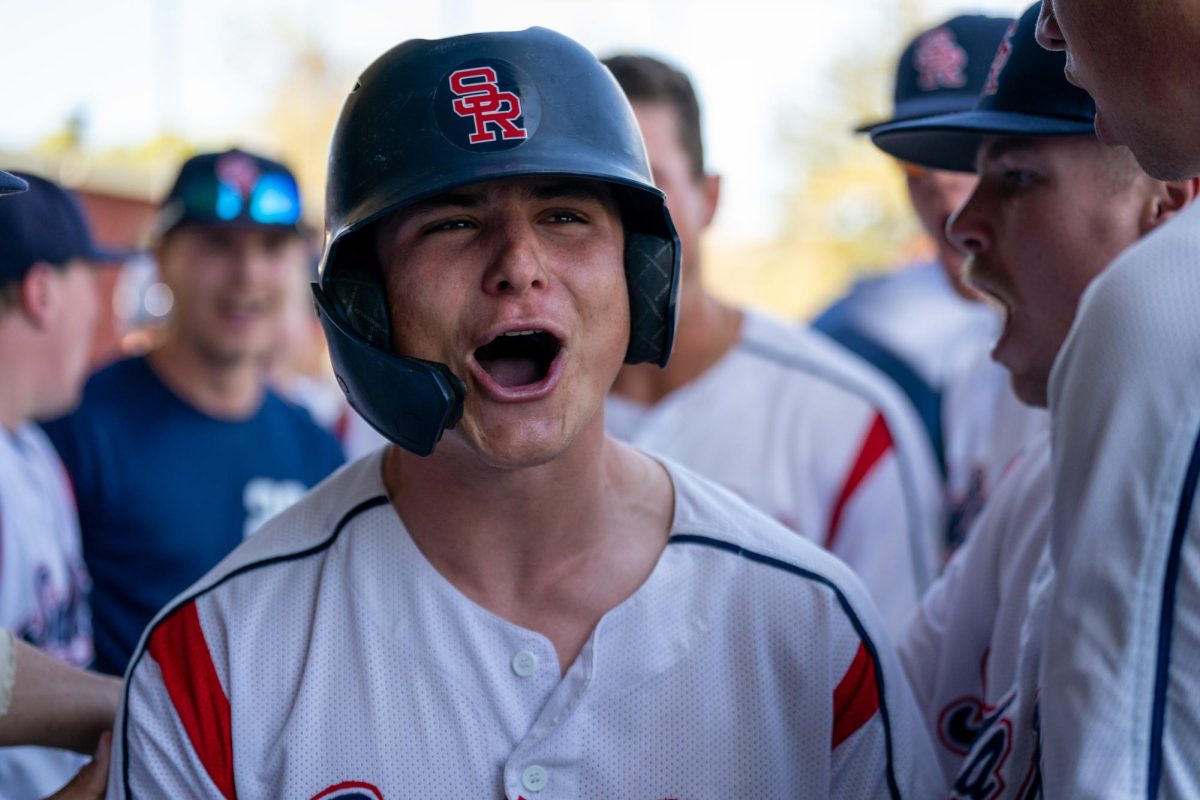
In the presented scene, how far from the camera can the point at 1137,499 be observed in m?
1.62

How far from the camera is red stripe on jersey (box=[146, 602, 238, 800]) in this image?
233 centimetres

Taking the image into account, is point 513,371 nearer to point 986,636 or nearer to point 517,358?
point 517,358

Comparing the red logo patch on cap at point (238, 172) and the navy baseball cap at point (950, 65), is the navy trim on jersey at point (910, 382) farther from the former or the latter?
the red logo patch on cap at point (238, 172)

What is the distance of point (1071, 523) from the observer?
1.76 metres

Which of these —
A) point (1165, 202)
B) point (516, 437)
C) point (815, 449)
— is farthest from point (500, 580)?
point (815, 449)

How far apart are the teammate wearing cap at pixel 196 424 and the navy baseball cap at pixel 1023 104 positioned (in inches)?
113

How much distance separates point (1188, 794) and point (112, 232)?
56.2 feet

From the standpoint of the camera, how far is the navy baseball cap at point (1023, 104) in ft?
8.63

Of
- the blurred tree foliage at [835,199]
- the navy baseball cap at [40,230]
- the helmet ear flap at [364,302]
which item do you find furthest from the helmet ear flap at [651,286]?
the blurred tree foliage at [835,199]

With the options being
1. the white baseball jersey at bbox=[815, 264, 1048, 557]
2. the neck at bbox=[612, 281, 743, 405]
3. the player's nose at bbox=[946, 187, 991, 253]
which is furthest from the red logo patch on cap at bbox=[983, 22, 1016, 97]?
the neck at bbox=[612, 281, 743, 405]

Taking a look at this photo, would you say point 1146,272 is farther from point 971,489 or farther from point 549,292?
point 971,489

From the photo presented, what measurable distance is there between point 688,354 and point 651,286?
1918 millimetres

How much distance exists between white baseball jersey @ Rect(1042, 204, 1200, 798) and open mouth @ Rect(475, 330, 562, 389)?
3.65 ft

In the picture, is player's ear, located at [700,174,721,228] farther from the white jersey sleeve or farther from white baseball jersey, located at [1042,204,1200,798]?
white baseball jersey, located at [1042,204,1200,798]
